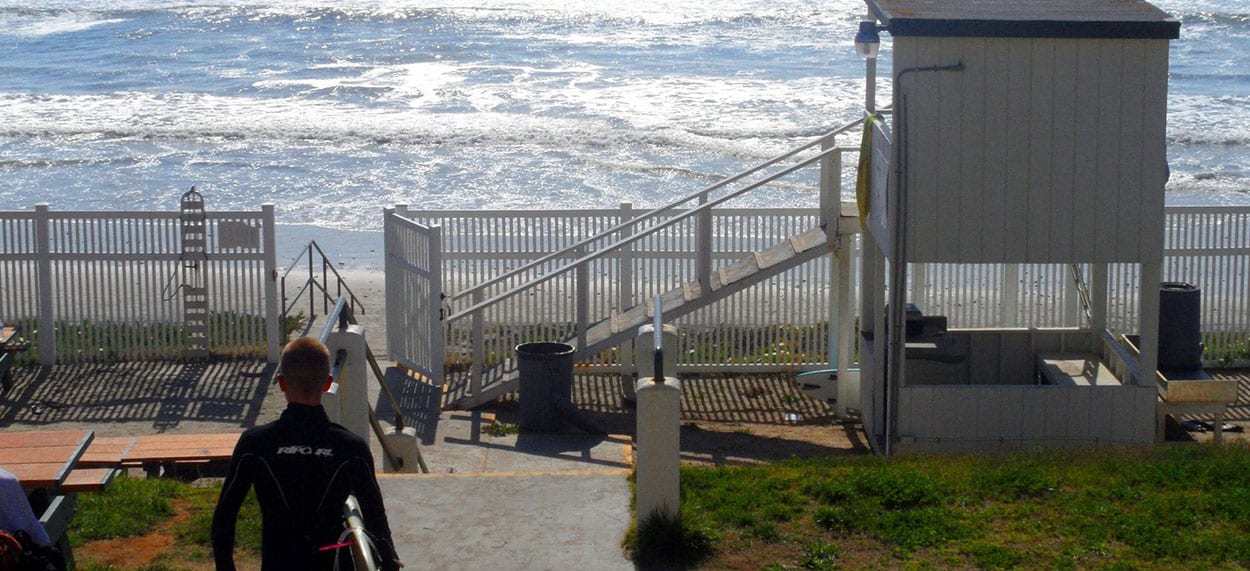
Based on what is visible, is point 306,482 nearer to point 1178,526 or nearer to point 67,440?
point 67,440

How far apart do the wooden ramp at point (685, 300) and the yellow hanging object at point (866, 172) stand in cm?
106

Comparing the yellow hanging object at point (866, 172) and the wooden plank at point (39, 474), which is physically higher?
the yellow hanging object at point (866, 172)

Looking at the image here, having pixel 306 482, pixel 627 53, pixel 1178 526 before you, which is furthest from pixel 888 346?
pixel 627 53

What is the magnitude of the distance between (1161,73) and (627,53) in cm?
4130

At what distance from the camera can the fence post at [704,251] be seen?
1327 cm

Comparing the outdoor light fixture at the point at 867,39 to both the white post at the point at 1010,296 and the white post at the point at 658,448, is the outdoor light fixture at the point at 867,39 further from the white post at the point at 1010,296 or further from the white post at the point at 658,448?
the white post at the point at 658,448

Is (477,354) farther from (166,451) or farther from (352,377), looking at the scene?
(352,377)

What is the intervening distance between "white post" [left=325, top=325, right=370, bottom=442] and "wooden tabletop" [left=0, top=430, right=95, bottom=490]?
153 centimetres

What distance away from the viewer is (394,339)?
14648mm

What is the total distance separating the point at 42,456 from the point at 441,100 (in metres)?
34.7

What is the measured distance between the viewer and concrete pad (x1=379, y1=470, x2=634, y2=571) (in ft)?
24.7

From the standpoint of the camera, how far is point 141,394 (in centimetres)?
1378

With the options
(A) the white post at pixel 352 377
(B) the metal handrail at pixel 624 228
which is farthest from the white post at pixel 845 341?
(A) the white post at pixel 352 377

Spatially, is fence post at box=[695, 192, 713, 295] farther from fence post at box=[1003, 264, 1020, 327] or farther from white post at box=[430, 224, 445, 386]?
fence post at box=[1003, 264, 1020, 327]
